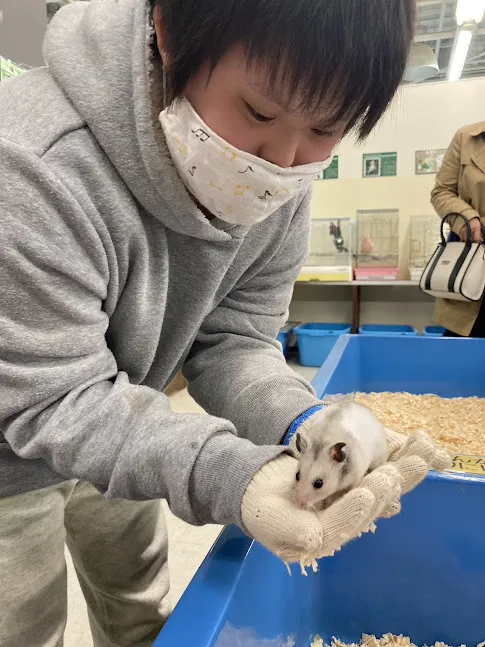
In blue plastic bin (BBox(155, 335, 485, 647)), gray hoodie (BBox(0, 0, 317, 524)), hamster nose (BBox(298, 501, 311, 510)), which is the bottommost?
blue plastic bin (BBox(155, 335, 485, 647))

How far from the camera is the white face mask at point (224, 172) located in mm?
575

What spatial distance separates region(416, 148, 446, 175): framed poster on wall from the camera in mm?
3883

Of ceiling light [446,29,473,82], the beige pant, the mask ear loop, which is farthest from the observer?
ceiling light [446,29,473,82]

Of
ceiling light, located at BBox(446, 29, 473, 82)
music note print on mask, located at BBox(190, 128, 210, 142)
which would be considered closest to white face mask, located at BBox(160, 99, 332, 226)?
music note print on mask, located at BBox(190, 128, 210, 142)

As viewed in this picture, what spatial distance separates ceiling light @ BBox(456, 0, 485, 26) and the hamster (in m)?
3.38

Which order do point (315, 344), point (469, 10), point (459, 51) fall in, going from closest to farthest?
point (469, 10)
point (315, 344)
point (459, 51)

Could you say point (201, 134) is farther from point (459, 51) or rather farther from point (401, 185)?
point (459, 51)

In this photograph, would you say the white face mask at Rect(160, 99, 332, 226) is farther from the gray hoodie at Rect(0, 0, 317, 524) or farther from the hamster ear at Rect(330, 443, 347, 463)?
the hamster ear at Rect(330, 443, 347, 463)

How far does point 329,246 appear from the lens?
13.3 feet

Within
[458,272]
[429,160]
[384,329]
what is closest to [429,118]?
[429,160]

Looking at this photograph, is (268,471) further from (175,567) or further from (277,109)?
(175,567)

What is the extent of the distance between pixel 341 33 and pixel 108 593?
887mm

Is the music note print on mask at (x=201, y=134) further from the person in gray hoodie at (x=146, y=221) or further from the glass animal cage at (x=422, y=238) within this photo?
the glass animal cage at (x=422, y=238)

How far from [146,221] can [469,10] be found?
11.3ft
